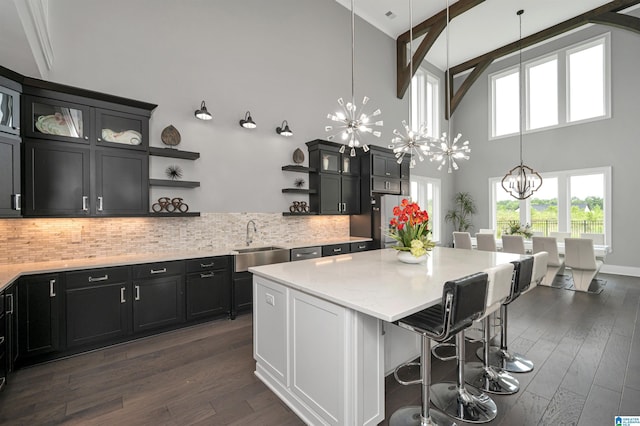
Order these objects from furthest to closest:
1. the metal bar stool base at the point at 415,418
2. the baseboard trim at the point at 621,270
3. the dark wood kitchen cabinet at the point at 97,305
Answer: the baseboard trim at the point at 621,270
the dark wood kitchen cabinet at the point at 97,305
the metal bar stool base at the point at 415,418

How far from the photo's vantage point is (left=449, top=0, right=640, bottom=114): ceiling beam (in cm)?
552

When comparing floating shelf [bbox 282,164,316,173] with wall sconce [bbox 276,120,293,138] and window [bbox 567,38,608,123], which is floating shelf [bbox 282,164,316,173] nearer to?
wall sconce [bbox 276,120,293,138]

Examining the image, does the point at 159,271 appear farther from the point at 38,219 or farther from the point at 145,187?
the point at 38,219

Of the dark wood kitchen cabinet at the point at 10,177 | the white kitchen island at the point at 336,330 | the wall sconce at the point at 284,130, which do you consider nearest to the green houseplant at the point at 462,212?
the wall sconce at the point at 284,130

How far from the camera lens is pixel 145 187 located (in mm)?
3270

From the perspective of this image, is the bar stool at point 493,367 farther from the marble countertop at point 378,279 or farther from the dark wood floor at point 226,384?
the marble countertop at point 378,279

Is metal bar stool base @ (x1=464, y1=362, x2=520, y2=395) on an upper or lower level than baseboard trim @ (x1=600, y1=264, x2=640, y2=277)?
lower

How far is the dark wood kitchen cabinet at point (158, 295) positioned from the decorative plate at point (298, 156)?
2.49 meters

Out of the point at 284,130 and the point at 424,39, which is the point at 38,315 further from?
the point at 424,39

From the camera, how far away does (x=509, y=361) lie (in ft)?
8.28

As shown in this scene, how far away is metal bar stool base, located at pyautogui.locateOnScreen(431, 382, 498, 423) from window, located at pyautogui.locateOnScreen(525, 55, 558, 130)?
299 inches

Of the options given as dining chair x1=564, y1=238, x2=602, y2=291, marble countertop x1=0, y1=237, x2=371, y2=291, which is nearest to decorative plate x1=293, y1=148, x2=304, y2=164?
marble countertop x1=0, y1=237, x2=371, y2=291

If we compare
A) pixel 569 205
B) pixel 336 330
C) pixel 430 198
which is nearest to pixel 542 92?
pixel 569 205

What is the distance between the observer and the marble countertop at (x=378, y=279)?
1.48 m
